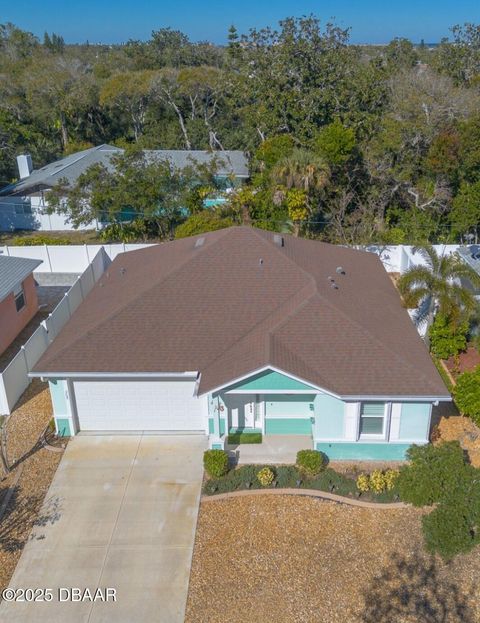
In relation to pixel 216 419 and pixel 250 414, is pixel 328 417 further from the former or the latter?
pixel 216 419

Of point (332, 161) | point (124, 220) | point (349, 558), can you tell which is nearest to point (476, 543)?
point (349, 558)

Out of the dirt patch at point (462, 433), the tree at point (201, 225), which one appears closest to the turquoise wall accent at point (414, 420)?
the dirt patch at point (462, 433)

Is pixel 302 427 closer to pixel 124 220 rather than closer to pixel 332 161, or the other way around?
pixel 332 161

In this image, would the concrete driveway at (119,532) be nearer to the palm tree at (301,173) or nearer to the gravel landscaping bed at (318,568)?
the gravel landscaping bed at (318,568)

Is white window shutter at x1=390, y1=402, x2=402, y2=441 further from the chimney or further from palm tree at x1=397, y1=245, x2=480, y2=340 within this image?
the chimney

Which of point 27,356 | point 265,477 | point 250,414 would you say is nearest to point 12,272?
point 27,356
